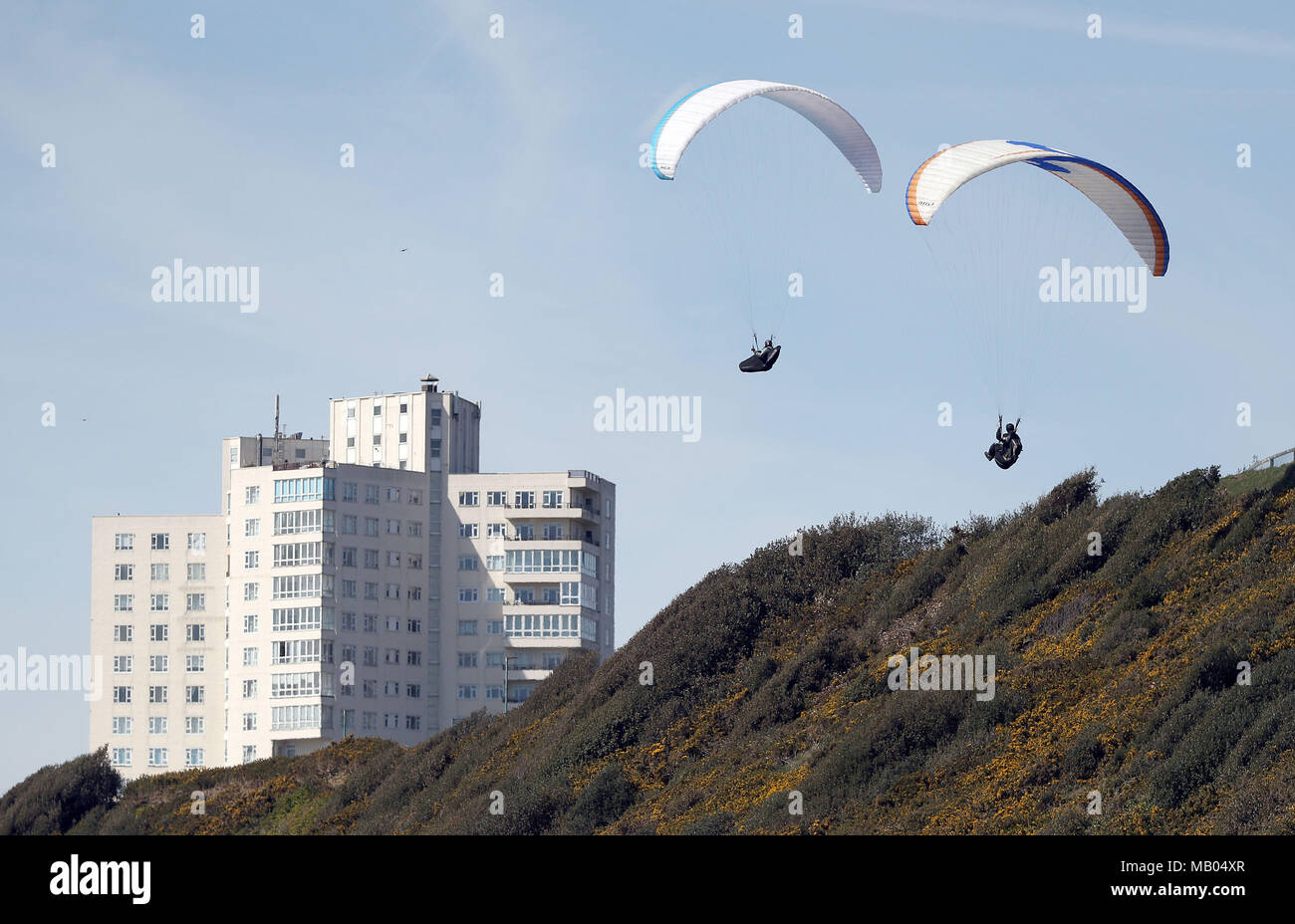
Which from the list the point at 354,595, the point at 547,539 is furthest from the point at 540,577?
the point at 354,595

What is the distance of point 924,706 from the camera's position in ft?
137

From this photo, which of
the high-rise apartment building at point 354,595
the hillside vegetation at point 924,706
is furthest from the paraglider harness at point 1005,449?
the high-rise apartment building at point 354,595

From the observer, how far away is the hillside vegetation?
33625 millimetres

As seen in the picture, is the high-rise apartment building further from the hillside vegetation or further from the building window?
the hillside vegetation

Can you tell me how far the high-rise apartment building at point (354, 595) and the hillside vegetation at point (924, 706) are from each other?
2519 inches

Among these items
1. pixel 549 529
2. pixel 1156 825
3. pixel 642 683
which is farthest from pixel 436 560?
pixel 1156 825

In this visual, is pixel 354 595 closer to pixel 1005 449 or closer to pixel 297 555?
pixel 297 555

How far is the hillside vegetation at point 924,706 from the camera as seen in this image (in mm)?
33625

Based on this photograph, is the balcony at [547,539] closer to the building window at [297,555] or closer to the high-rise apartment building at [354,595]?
the high-rise apartment building at [354,595]

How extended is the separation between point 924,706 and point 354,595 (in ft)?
312

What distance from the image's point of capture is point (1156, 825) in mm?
30234
